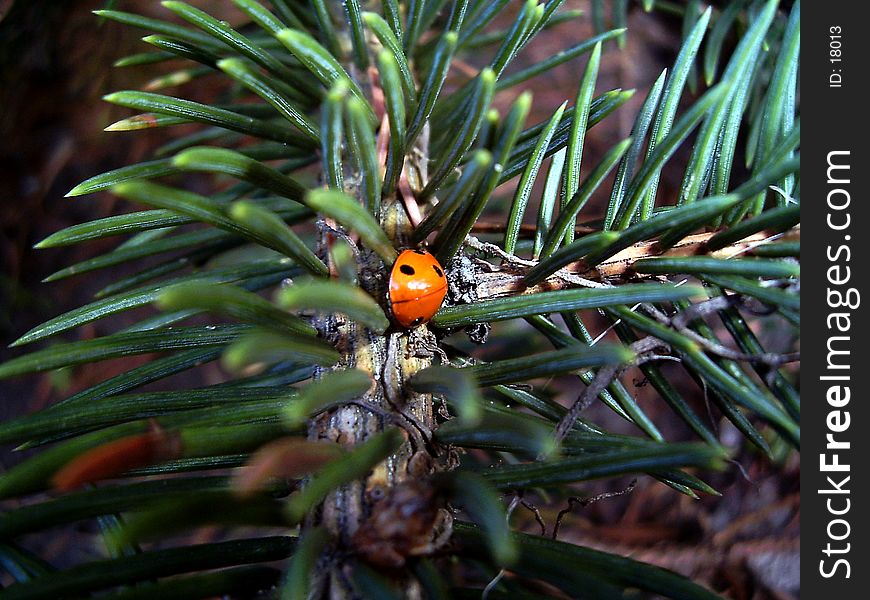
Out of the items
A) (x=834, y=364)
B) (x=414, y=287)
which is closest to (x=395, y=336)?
(x=414, y=287)

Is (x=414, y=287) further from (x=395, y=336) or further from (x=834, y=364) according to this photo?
(x=834, y=364)

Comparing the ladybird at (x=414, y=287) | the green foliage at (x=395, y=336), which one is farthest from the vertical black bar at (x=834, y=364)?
the ladybird at (x=414, y=287)

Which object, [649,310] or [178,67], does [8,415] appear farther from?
[649,310]

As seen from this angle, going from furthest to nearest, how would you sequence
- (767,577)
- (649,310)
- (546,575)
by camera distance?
(767,577)
(649,310)
(546,575)

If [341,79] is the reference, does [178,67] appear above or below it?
above

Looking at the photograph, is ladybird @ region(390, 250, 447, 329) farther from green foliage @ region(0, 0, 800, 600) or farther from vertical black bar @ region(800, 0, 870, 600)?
vertical black bar @ region(800, 0, 870, 600)

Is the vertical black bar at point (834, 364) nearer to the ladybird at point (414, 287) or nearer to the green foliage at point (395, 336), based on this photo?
the green foliage at point (395, 336)

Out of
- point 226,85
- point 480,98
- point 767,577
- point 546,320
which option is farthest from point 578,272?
point 226,85

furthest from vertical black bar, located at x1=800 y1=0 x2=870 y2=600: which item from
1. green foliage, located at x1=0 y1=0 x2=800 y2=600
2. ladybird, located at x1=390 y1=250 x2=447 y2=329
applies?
ladybird, located at x1=390 y1=250 x2=447 y2=329
